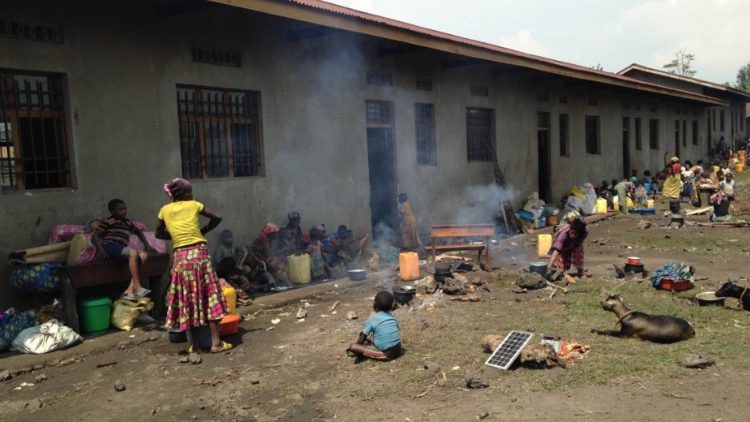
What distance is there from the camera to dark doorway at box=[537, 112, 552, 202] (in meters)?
17.8

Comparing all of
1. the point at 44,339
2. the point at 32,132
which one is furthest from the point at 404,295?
the point at 32,132

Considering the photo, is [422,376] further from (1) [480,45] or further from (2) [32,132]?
(1) [480,45]

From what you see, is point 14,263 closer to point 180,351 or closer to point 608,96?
point 180,351

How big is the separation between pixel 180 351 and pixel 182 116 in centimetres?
384

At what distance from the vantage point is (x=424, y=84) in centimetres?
1324

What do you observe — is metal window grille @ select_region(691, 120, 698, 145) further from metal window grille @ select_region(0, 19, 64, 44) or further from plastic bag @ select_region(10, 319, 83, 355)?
plastic bag @ select_region(10, 319, 83, 355)

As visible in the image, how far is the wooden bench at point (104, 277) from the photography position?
6.68 metres

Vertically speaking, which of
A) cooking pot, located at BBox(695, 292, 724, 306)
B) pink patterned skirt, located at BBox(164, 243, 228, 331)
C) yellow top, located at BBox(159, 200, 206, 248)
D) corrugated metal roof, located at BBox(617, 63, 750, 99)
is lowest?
cooking pot, located at BBox(695, 292, 724, 306)

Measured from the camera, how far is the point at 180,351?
248 inches

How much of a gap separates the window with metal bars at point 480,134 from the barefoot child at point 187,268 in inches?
375

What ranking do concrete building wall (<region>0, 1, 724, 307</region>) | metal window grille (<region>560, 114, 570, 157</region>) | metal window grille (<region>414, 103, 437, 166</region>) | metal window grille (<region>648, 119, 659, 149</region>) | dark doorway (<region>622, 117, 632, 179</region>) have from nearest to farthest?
concrete building wall (<region>0, 1, 724, 307</region>), metal window grille (<region>414, 103, 437, 166</region>), metal window grille (<region>560, 114, 570, 157</region>), dark doorway (<region>622, 117, 632, 179</region>), metal window grille (<region>648, 119, 659, 149</region>)

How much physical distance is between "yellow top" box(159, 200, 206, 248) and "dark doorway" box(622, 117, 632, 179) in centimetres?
2055

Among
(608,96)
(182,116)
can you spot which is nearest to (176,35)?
(182,116)

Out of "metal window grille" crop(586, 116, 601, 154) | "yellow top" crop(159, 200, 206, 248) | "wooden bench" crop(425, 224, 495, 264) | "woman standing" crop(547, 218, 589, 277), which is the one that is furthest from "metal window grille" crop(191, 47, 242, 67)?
"metal window grille" crop(586, 116, 601, 154)
